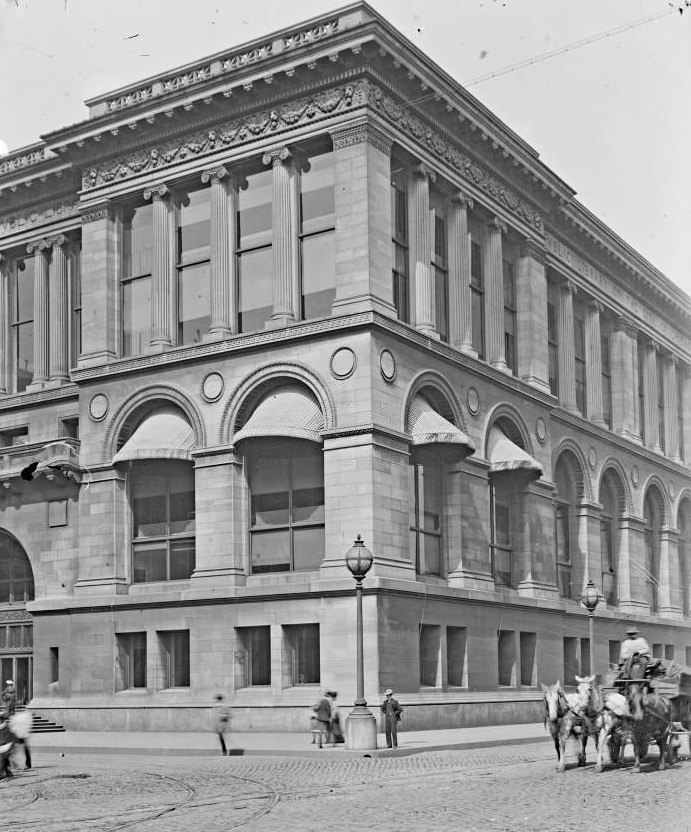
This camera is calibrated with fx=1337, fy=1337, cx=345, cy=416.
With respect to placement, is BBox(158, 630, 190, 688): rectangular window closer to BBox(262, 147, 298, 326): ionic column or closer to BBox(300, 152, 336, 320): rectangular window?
BBox(262, 147, 298, 326): ionic column

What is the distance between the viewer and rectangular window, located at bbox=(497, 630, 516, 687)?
159ft

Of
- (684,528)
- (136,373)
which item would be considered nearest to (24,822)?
(136,373)

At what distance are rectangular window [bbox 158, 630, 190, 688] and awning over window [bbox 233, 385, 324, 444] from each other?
6996mm

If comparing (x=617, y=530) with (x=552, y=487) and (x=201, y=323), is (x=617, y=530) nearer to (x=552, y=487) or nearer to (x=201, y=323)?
(x=552, y=487)

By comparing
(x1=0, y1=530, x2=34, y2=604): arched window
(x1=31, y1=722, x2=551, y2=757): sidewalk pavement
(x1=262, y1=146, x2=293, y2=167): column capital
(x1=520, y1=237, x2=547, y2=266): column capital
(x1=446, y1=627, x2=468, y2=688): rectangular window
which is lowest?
(x1=31, y1=722, x2=551, y2=757): sidewalk pavement

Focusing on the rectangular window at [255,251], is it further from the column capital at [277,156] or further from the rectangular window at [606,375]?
the rectangular window at [606,375]

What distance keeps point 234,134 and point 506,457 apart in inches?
594

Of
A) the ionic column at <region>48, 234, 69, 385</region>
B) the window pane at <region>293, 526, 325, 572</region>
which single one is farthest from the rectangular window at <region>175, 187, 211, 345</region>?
the window pane at <region>293, 526, 325, 572</region>

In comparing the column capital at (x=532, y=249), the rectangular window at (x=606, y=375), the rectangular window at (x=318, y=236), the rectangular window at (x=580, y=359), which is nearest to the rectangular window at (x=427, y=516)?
the rectangular window at (x=318, y=236)

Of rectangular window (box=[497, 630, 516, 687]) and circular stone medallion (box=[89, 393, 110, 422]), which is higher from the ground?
circular stone medallion (box=[89, 393, 110, 422])

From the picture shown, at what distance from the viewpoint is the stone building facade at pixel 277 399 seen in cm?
4228

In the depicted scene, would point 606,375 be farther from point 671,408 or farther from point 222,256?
point 222,256

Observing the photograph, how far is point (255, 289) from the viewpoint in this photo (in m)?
A: 45.7

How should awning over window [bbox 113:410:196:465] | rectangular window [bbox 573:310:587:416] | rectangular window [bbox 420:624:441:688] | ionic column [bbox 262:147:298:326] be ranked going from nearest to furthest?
1. rectangular window [bbox 420:624:441:688]
2. ionic column [bbox 262:147:298:326]
3. awning over window [bbox 113:410:196:465]
4. rectangular window [bbox 573:310:587:416]
